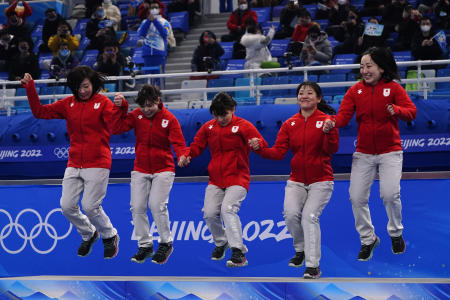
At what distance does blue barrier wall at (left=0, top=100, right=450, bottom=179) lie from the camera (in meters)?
12.1

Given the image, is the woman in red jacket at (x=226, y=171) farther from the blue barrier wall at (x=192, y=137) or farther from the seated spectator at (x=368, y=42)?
the seated spectator at (x=368, y=42)

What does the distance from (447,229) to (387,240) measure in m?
0.74

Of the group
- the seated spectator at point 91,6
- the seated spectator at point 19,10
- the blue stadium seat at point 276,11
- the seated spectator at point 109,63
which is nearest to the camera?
the seated spectator at point 109,63

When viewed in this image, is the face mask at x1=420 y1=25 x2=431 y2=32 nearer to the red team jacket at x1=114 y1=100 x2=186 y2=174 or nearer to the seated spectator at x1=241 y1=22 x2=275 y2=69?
the seated spectator at x1=241 y1=22 x2=275 y2=69

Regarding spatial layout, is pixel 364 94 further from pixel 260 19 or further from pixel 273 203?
pixel 260 19

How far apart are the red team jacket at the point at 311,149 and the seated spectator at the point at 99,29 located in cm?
1052

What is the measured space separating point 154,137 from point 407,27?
27.8 feet

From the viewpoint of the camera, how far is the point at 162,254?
883 cm

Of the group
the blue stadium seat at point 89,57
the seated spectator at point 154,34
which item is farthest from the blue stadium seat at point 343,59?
the blue stadium seat at point 89,57

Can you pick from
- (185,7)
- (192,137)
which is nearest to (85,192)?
(192,137)

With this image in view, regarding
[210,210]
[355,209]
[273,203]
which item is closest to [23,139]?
[273,203]

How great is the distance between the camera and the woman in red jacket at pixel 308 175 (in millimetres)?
8211

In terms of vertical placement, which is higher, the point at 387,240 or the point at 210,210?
the point at 210,210

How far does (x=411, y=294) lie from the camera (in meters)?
7.90
